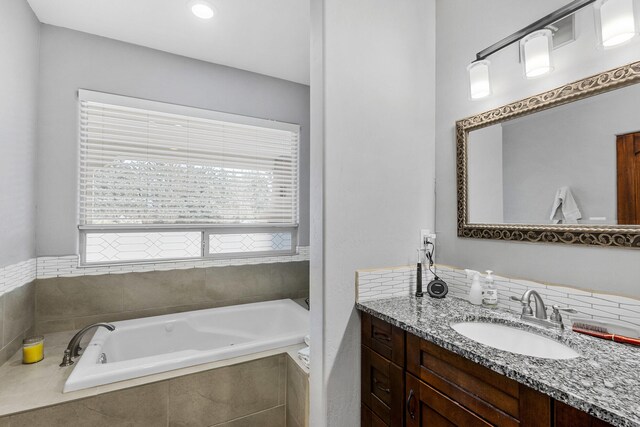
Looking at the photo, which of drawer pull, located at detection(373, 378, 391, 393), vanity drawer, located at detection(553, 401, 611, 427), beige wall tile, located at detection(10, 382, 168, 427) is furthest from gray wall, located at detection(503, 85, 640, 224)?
beige wall tile, located at detection(10, 382, 168, 427)

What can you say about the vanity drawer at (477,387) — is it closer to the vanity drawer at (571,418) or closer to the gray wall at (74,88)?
the vanity drawer at (571,418)

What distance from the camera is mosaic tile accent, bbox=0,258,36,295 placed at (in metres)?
1.78

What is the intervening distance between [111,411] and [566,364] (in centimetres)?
197

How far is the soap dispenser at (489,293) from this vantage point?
1.32m

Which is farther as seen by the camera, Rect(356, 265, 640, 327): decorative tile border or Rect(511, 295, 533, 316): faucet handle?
Rect(511, 295, 533, 316): faucet handle

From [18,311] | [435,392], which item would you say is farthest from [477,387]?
[18,311]

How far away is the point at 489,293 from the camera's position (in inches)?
52.2

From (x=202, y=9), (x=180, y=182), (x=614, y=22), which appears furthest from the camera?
(x=180, y=182)

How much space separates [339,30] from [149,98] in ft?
6.30

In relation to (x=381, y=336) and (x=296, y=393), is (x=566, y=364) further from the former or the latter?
(x=296, y=393)

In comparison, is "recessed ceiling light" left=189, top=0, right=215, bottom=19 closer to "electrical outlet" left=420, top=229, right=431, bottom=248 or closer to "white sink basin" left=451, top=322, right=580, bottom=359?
"electrical outlet" left=420, top=229, right=431, bottom=248

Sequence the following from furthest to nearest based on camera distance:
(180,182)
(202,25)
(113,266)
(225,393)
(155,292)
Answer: (180,182) < (155,292) < (113,266) < (202,25) < (225,393)

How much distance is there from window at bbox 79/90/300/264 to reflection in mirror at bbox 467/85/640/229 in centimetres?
202

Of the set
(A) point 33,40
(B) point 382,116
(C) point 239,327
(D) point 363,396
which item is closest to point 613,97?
(B) point 382,116
